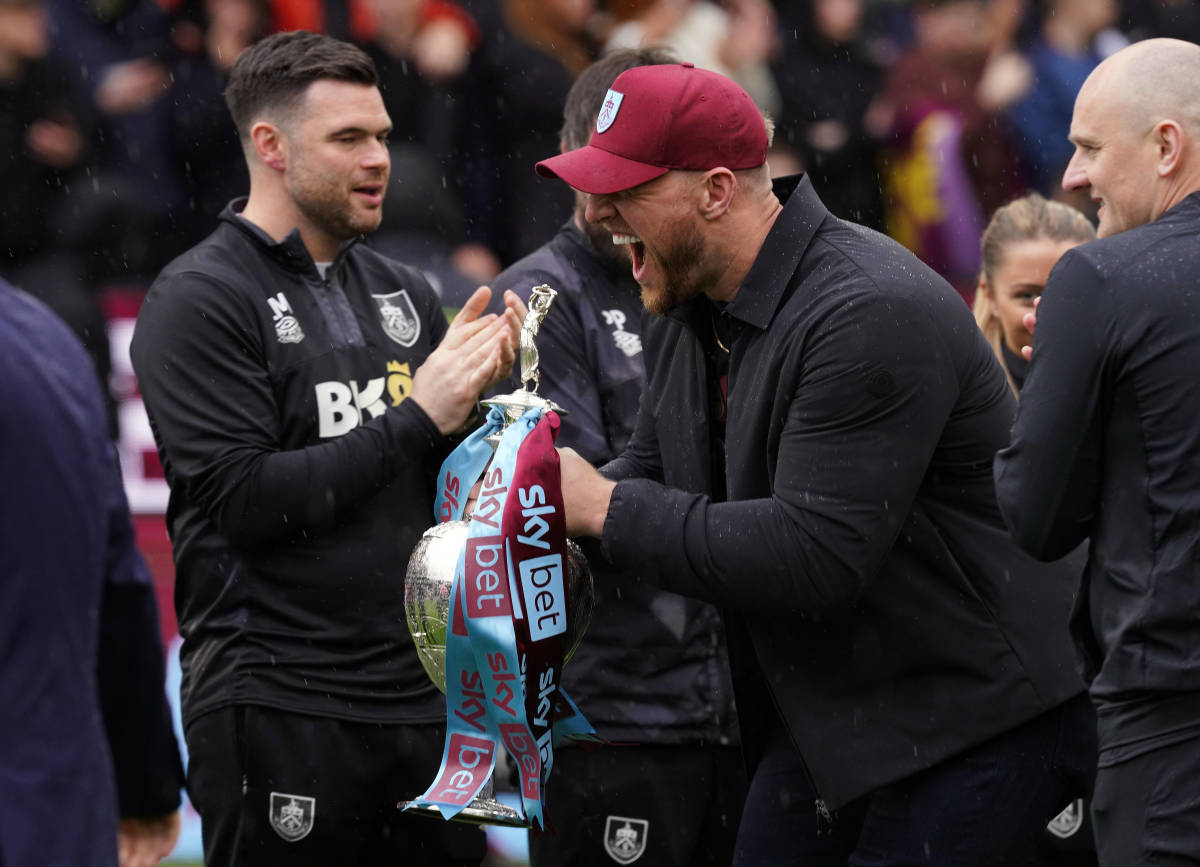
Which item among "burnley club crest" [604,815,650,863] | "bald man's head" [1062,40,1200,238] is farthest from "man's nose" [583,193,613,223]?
"burnley club crest" [604,815,650,863]

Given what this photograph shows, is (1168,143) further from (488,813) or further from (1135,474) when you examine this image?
(488,813)

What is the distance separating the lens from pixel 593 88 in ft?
13.6

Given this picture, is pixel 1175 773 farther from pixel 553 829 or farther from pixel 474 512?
pixel 553 829

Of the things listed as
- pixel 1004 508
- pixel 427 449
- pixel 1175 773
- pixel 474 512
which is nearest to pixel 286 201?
pixel 427 449

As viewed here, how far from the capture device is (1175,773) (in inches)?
101

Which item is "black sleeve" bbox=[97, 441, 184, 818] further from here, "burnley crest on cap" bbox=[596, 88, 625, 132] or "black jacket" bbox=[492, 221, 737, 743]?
"black jacket" bbox=[492, 221, 737, 743]

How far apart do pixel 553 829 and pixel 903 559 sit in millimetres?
1498

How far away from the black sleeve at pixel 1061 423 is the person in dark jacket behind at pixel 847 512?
167mm

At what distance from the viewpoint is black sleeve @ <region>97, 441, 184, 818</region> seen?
2426 mm

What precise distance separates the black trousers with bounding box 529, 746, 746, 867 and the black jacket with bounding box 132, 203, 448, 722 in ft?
1.42

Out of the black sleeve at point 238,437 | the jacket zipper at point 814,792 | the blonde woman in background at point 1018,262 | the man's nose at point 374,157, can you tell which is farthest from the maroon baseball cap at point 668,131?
the blonde woman in background at point 1018,262

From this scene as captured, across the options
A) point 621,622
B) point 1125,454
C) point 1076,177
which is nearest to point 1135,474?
point 1125,454

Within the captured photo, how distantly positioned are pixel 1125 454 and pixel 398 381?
1.81m

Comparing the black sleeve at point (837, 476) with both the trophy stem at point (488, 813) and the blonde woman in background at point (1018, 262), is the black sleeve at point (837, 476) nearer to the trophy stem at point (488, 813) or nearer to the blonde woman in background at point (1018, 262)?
the trophy stem at point (488, 813)
